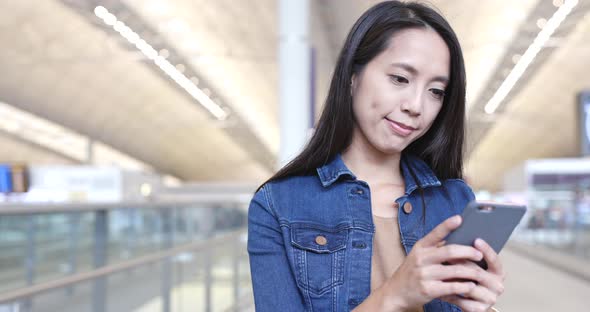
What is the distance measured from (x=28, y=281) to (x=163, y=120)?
34510 millimetres

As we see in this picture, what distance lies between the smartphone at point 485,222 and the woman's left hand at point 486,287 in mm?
27

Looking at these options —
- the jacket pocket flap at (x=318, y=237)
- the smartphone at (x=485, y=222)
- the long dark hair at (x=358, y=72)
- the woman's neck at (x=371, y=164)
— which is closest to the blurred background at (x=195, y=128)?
the long dark hair at (x=358, y=72)

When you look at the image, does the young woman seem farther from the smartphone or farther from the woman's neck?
the smartphone

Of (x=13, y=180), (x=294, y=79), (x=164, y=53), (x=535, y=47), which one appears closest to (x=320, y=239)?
(x=294, y=79)

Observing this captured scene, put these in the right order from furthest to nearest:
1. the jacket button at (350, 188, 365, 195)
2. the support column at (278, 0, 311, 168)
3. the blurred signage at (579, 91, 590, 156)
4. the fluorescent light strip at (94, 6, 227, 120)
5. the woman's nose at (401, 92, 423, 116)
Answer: the fluorescent light strip at (94, 6, 227, 120), the blurred signage at (579, 91, 590, 156), the support column at (278, 0, 311, 168), the jacket button at (350, 188, 365, 195), the woman's nose at (401, 92, 423, 116)

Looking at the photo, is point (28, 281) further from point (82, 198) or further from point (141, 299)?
point (82, 198)

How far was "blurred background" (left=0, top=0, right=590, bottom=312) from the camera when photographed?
18.5 feet

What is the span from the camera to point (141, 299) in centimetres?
455

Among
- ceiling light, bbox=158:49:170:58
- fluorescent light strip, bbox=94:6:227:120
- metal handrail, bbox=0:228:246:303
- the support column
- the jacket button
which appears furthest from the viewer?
ceiling light, bbox=158:49:170:58

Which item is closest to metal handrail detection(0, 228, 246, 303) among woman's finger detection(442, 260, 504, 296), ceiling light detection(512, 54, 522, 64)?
woman's finger detection(442, 260, 504, 296)

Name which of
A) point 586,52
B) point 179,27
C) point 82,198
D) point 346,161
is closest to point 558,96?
point 586,52

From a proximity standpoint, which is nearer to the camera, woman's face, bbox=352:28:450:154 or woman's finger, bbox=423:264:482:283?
woman's finger, bbox=423:264:482:283

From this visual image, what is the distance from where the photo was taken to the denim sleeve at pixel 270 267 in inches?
54.7

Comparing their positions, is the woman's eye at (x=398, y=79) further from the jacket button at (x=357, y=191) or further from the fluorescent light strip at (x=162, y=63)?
the fluorescent light strip at (x=162, y=63)
